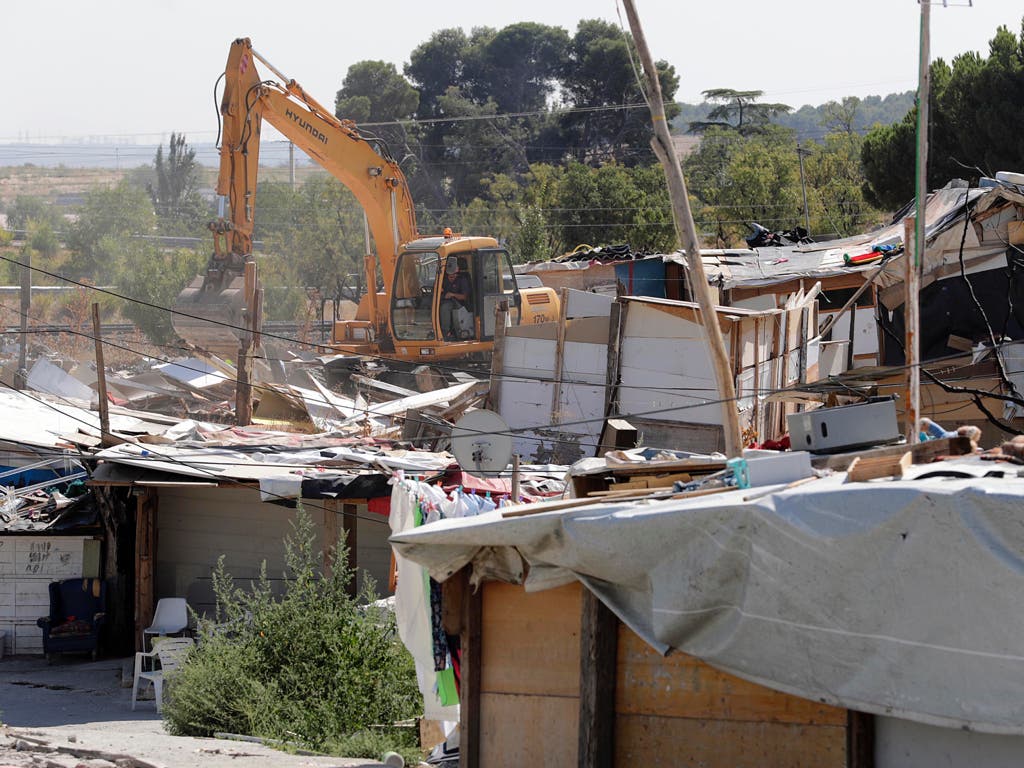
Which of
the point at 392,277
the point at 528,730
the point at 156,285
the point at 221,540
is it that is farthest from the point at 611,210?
the point at 528,730

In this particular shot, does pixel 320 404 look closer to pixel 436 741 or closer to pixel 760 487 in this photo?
pixel 436 741

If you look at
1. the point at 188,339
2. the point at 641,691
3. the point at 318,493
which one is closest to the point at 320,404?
the point at 188,339

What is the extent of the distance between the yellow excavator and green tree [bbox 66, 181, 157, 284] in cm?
4260

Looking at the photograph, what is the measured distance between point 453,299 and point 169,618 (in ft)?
32.2

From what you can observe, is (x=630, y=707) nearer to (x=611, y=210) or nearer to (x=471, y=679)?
(x=471, y=679)

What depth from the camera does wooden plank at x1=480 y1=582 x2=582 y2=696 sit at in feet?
A: 20.9

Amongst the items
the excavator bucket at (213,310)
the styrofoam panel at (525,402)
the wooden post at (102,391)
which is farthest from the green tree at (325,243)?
the wooden post at (102,391)

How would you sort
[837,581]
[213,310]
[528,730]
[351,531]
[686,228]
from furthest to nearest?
[213,310], [351,531], [686,228], [528,730], [837,581]

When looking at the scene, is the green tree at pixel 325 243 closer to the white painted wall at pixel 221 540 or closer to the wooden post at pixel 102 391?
the white painted wall at pixel 221 540

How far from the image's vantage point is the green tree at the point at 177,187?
8981 cm

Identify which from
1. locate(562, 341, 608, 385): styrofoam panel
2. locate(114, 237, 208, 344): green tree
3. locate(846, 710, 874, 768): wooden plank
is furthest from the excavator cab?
locate(114, 237, 208, 344): green tree

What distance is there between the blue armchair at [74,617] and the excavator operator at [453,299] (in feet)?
29.5

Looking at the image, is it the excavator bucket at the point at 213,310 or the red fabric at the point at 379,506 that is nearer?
the red fabric at the point at 379,506

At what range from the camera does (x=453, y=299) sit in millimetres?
22203
